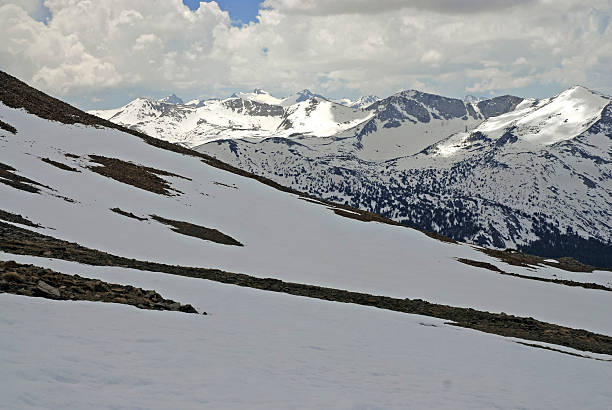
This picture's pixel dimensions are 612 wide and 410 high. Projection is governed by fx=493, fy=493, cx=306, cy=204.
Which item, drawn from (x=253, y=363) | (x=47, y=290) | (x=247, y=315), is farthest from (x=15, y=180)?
(x=253, y=363)

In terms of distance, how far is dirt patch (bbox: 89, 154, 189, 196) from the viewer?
50.9 metres

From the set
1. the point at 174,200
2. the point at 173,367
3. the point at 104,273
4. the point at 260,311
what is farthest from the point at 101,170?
the point at 173,367

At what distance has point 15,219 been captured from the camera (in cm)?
2794

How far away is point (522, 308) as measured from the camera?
1489 inches

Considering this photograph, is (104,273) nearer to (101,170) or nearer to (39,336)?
(39,336)

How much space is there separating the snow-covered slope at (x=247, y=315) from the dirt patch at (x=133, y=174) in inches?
13.2

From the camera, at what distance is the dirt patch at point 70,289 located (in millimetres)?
15000

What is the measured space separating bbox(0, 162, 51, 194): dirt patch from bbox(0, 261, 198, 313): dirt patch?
19809mm

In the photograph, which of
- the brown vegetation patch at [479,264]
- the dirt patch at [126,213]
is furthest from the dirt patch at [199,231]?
the brown vegetation patch at [479,264]

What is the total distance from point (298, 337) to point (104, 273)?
9.32 m

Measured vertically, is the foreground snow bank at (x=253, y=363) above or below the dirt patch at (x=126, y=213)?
below

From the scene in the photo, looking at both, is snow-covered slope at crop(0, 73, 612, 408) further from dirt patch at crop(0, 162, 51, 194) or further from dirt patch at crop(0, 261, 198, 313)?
dirt patch at crop(0, 261, 198, 313)

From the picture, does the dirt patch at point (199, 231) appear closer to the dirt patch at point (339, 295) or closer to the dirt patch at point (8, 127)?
the dirt patch at point (339, 295)

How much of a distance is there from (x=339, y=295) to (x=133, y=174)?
33242mm
